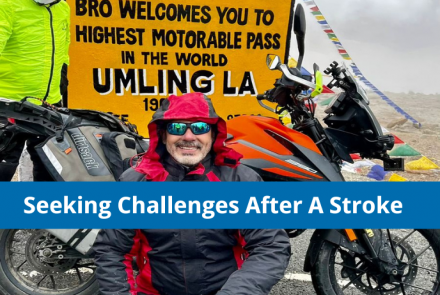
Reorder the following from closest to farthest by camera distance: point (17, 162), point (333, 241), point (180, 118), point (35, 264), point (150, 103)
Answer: point (180, 118) → point (333, 241) → point (35, 264) → point (17, 162) → point (150, 103)

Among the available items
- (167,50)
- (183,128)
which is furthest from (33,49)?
(183,128)

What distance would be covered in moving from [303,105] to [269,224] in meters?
0.92

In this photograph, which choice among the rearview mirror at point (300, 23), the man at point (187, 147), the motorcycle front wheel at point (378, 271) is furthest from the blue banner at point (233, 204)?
the rearview mirror at point (300, 23)

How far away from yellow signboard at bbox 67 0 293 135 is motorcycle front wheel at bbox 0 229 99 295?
1981mm

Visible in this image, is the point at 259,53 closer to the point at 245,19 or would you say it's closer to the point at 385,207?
the point at 245,19

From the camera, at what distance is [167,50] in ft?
14.4

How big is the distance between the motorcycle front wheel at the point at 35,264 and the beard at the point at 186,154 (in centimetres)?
108

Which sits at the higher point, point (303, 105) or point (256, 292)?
point (303, 105)

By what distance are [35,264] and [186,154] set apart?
132 cm

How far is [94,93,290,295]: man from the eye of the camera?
6.21 feet

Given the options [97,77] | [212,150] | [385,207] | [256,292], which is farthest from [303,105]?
[97,77]

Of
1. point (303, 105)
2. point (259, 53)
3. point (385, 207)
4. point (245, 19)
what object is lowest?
point (385, 207)

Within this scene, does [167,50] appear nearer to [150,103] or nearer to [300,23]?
[150,103]

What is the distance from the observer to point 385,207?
8.07 feet
